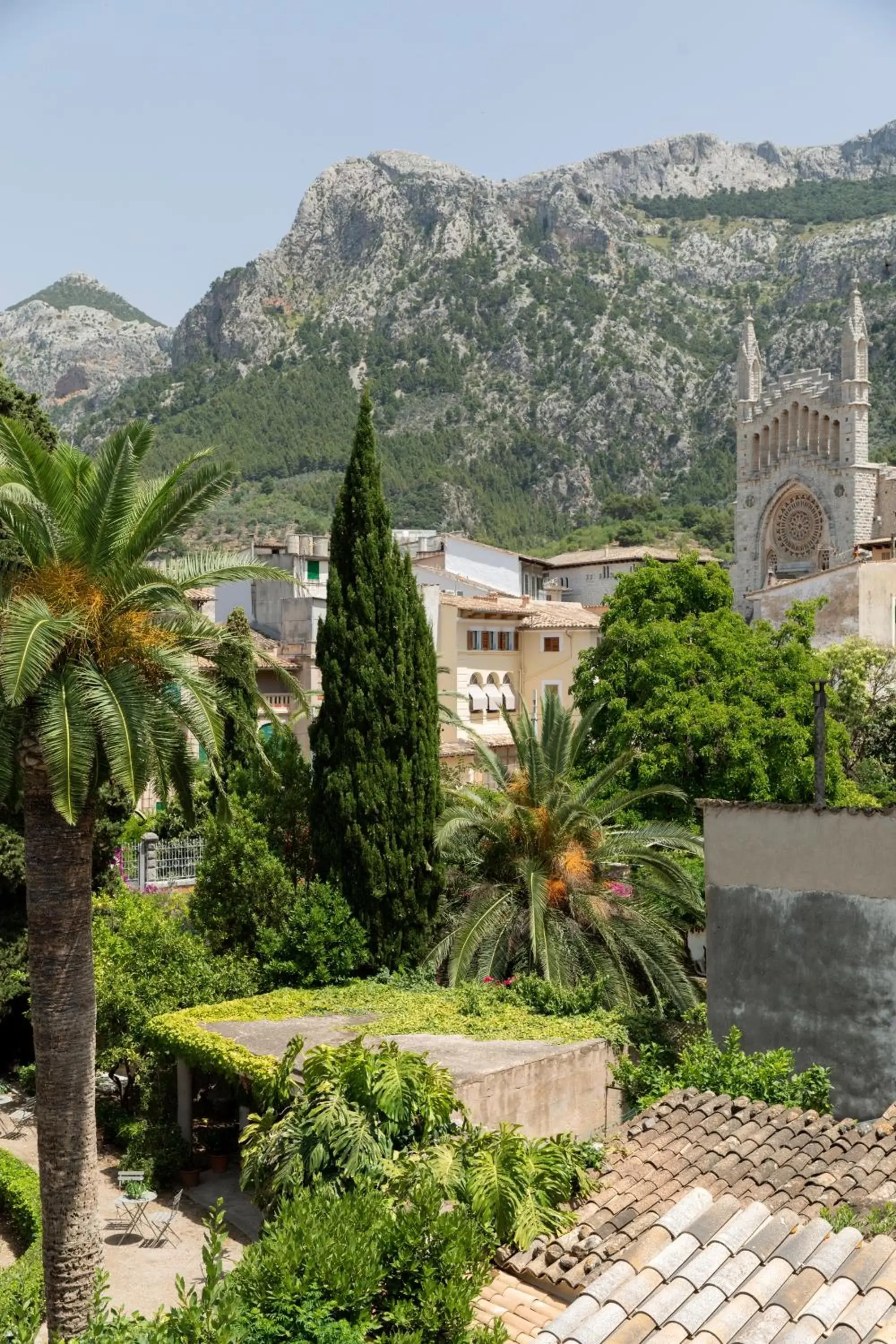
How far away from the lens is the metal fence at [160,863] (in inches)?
987

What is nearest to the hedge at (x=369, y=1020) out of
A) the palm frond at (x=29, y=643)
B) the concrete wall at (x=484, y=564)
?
the palm frond at (x=29, y=643)

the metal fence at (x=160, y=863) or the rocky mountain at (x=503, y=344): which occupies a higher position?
the rocky mountain at (x=503, y=344)

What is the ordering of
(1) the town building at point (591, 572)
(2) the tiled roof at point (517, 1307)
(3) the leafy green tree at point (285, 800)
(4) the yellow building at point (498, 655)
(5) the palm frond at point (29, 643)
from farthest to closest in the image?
(1) the town building at point (591, 572) < (4) the yellow building at point (498, 655) < (3) the leafy green tree at point (285, 800) < (2) the tiled roof at point (517, 1307) < (5) the palm frond at point (29, 643)

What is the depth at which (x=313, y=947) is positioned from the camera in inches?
749

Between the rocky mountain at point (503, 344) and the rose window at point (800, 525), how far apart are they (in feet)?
95.7

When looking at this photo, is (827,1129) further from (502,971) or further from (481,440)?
(481,440)

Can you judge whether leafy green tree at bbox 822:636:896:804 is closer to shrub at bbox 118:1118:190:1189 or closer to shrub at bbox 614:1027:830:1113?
shrub at bbox 614:1027:830:1113

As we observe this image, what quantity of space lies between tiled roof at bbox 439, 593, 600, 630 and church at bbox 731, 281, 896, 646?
905 inches

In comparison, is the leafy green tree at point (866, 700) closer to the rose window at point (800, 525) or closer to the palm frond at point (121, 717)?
the palm frond at point (121, 717)

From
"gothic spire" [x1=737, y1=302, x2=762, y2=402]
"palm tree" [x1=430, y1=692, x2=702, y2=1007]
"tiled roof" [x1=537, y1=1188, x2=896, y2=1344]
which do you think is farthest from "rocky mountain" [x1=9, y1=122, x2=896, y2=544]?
"tiled roof" [x1=537, y1=1188, x2=896, y2=1344]

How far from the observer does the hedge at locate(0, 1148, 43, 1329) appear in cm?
1173

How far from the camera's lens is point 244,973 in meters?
18.9

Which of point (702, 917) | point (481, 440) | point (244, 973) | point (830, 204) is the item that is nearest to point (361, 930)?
point (244, 973)

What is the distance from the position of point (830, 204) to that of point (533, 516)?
89.6 metres
